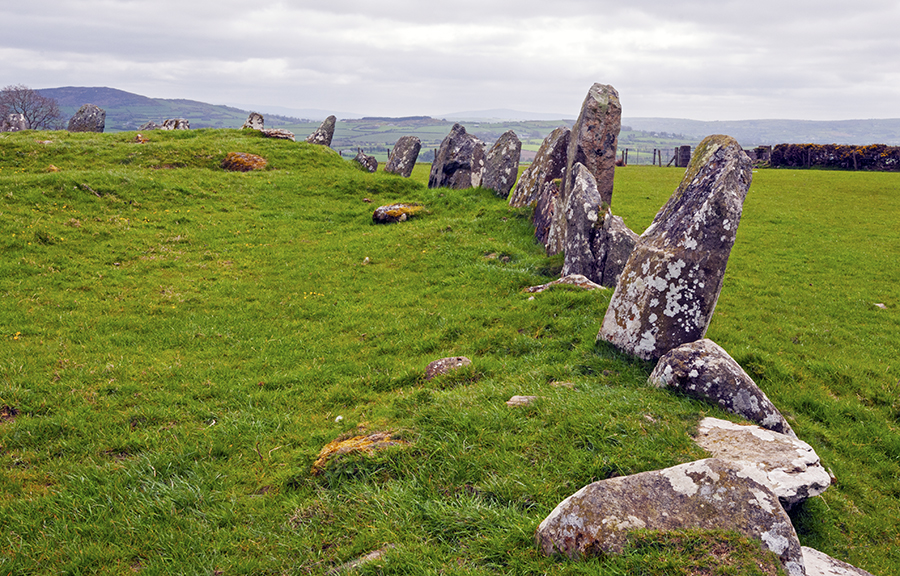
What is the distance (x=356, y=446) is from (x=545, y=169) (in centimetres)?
1537

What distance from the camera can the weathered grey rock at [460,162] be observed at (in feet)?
80.7

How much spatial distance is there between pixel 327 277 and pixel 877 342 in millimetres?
13311

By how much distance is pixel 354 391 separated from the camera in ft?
27.7

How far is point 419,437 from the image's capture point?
6.36 meters

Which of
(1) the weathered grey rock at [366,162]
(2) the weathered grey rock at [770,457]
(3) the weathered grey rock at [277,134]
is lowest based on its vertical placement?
(2) the weathered grey rock at [770,457]

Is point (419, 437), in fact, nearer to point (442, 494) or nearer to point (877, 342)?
point (442, 494)

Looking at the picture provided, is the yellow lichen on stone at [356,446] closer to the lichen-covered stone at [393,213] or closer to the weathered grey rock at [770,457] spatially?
the weathered grey rock at [770,457]

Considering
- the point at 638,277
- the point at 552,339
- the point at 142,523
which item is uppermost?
the point at 638,277

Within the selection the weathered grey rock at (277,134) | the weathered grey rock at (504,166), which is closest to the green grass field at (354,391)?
the weathered grey rock at (504,166)

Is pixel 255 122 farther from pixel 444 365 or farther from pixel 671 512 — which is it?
pixel 671 512

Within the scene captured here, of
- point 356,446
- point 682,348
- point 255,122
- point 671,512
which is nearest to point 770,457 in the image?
point 671,512

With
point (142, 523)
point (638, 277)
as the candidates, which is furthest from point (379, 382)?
point (638, 277)

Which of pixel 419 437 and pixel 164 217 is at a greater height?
pixel 164 217

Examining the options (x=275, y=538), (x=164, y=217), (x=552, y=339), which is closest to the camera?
(x=275, y=538)
